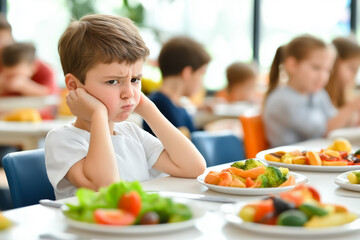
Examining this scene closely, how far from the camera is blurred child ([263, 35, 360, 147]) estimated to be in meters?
2.96

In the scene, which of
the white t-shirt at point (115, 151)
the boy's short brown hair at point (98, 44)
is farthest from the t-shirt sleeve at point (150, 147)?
the boy's short brown hair at point (98, 44)

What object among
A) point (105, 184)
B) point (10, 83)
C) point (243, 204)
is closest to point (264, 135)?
point (105, 184)

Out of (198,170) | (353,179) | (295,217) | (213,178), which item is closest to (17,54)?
(198,170)

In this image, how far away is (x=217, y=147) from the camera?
2.10 m

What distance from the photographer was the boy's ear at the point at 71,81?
61.0 inches

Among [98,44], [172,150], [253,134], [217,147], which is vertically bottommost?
[253,134]

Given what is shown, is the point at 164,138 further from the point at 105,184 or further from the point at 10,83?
the point at 10,83

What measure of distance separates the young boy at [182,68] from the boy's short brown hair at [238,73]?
6.37ft

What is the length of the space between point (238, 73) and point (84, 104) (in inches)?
150

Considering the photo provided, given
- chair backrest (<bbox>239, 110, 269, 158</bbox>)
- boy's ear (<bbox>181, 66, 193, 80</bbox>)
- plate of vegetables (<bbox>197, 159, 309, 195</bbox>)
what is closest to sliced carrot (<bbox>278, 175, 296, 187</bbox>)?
plate of vegetables (<bbox>197, 159, 309, 195</bbox>)

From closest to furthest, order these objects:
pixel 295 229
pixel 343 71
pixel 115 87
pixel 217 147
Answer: pixel 295 229 → pixel 115 87 → pixel 217 147 → pixel 343 71

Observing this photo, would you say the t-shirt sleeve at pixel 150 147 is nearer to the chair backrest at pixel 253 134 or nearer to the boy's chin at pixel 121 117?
the boy's chin at pixel 121 117

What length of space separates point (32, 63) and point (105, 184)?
4.22 m

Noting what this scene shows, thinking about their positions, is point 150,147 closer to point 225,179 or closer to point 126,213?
point 225,179
